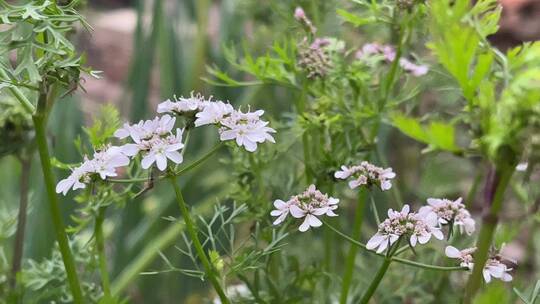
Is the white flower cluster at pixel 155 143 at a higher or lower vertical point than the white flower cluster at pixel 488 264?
higher

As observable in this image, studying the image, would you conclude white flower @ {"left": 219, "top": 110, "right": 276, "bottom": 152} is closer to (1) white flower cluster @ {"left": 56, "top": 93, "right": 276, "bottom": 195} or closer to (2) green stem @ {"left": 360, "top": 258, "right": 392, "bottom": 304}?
(1) white flower cluster @ {"left": 56, "top": 93, "right": 276, "bottom": 195}

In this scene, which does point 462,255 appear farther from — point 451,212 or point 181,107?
point 181,107

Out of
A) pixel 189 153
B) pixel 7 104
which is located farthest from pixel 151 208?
pixel 7 104

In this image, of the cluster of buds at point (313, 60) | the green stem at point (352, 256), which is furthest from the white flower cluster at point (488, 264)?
the cluster of buds at point (313, 60)

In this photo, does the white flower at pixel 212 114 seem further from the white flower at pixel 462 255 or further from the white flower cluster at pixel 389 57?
the white flower cluster at pixel 389 57

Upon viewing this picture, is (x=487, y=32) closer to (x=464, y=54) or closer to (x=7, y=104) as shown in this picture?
(x=464, y=54)

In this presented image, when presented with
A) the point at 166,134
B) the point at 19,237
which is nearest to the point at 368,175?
the point at 166,134
